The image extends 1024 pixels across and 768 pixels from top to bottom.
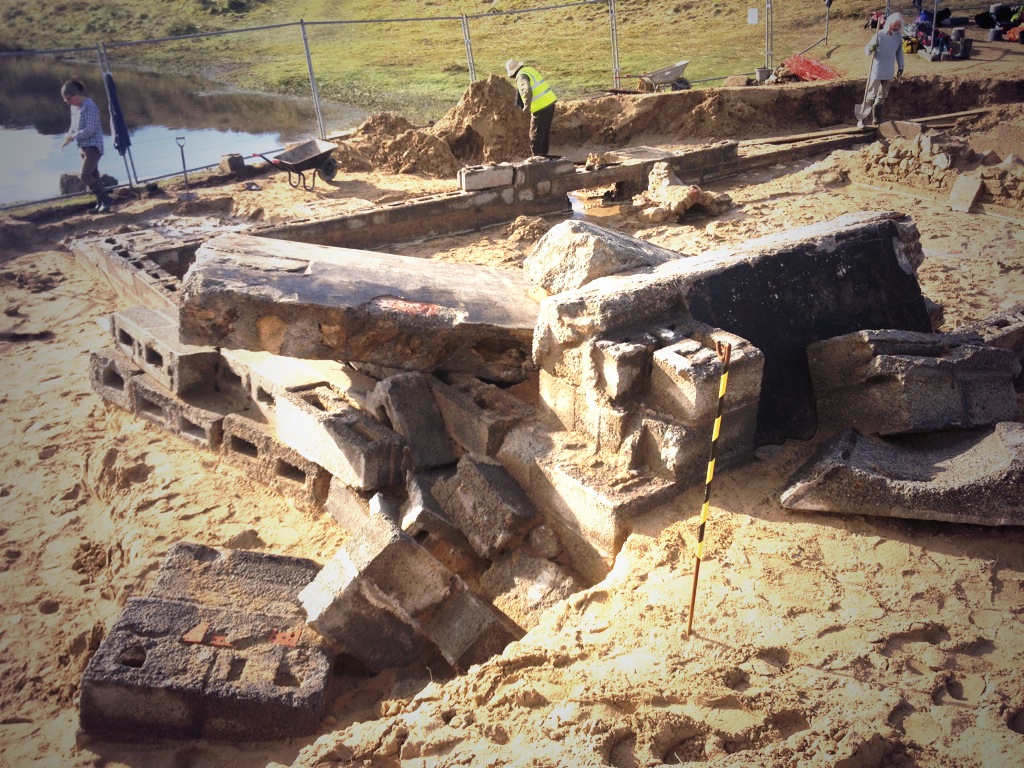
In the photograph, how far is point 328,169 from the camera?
13.4 meters

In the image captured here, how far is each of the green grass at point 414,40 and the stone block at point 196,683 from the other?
17767 millimetres

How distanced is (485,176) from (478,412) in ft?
22.7

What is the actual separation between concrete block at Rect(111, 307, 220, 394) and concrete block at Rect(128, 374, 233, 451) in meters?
0.09

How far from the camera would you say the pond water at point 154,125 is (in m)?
18.2

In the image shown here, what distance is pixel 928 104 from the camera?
49.5 feet

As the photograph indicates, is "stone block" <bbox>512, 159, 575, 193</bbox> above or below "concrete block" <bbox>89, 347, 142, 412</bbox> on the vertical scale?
above

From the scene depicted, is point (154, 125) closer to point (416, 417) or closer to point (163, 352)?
point (163, 352)

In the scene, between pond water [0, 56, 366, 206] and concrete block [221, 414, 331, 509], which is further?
pond water [0, 56, 366, 206]

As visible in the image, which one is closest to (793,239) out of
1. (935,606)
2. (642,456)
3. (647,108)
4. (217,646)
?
(642,456)

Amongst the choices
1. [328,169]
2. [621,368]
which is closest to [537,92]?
[328,169]

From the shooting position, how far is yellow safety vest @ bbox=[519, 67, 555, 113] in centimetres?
1234

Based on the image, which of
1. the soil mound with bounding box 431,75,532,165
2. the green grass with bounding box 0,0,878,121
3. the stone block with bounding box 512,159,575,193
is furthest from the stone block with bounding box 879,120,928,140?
the green grass with bounding box 0,0,878,121

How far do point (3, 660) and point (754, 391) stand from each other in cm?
436

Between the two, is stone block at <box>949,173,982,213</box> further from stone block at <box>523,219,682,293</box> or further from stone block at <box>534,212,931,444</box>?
stone block at <box>523,219,682,293</box>
